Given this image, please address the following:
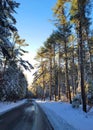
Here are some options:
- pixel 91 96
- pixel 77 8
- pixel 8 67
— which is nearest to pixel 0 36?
pixel 77 8

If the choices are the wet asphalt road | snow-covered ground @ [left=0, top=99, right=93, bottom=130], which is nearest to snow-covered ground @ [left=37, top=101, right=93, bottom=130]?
snow-covered ground @ [left=0, top=99, right=93, bottom=130]

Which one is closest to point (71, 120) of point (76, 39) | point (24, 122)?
point (24, 122)

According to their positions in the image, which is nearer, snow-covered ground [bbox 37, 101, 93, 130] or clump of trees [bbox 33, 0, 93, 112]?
snow-covered ground [bbox 37, 101, 93, 130]

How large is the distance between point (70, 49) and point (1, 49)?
23749 millimetres

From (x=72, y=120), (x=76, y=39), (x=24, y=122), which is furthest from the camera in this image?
(x=76, y=39)

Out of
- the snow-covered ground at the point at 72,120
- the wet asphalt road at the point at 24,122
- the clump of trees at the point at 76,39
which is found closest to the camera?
the snow-covered ground at the point at 72,120

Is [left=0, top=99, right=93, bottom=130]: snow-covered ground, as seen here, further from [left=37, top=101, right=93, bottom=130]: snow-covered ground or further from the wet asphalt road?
the wet asphalt road

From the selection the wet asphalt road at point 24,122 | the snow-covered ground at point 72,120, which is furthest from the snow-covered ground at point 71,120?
the wet asphalt road at point 24,122

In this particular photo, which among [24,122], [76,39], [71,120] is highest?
[76,39]

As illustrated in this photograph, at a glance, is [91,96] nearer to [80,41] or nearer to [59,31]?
[80,41]

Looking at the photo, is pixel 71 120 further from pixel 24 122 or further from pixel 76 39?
pixel 76 39

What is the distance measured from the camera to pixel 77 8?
23000 millimetres

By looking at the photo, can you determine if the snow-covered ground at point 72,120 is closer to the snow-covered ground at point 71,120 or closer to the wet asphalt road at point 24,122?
the snow-covered ground at point 71,120

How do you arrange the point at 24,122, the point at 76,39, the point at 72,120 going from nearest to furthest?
the point at 72,120 → the point at 24,122 → the point at 76,39
